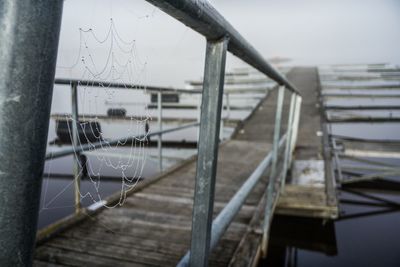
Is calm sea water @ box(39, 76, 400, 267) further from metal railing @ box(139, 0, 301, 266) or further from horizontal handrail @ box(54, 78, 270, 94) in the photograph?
metal railing @ box(139, 0, 301, 266)

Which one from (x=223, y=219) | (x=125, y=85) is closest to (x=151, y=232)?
(x=125, y=85)

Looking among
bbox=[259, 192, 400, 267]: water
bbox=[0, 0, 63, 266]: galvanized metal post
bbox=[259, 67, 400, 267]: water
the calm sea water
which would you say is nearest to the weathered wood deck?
bbox=[259, 67, 400, 267]: water

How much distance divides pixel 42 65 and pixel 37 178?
0.13m

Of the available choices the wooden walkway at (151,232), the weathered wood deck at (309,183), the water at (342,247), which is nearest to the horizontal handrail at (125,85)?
the wooden walkway at (151,232)

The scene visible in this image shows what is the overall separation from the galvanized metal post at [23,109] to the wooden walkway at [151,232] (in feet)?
5.73

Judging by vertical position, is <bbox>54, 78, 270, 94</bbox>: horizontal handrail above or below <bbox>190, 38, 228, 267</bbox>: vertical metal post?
above

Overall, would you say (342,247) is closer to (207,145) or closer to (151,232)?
(151,232)

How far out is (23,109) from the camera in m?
0.32

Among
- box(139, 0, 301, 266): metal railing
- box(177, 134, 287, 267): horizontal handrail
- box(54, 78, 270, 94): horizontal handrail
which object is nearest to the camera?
box(139, 0, 301, 266): metal railing

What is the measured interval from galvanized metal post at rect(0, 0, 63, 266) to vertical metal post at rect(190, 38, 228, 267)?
500 mm

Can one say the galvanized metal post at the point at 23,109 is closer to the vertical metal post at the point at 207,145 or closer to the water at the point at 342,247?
Result: the vertical metal post at the point at 207,145

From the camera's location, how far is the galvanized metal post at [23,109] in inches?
11.9

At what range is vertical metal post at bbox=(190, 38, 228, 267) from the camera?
792 millimetres

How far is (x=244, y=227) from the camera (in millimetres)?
2525
